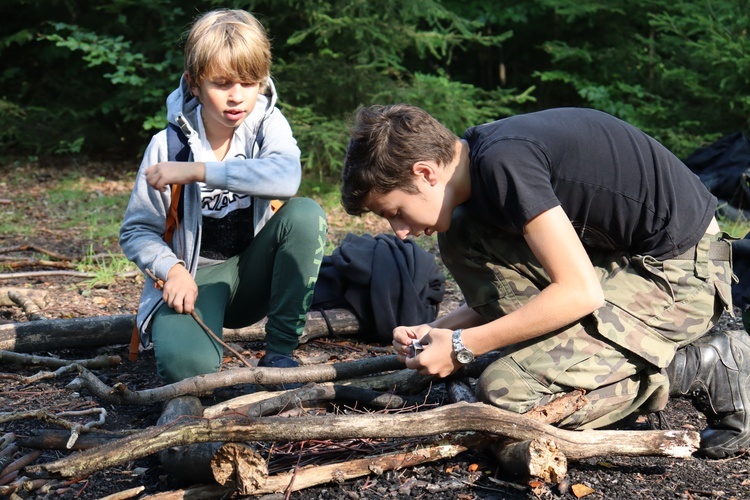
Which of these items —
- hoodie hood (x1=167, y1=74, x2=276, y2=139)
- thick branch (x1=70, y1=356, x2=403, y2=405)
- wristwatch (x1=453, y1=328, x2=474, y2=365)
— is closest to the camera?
wristwatch (x1=453, y1=328, x2=474, y2=365)

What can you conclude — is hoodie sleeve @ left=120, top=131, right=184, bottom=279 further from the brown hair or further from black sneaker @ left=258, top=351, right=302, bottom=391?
the brown hair

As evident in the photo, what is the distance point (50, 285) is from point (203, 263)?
1.69 meters

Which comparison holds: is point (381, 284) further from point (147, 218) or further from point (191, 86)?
point (191, 86)

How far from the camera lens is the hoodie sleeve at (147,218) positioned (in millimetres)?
3184

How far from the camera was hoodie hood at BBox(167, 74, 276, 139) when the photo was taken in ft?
10.7

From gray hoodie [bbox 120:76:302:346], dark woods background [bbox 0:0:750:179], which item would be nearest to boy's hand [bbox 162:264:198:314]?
gray hoodie [bbox 120:76:302:346]

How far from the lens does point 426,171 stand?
8.20 feet

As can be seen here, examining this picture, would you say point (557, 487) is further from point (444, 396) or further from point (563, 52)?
point (563, 52)

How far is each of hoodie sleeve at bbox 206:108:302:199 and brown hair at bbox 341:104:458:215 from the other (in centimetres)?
63

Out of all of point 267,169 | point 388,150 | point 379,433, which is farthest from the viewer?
point 267,169

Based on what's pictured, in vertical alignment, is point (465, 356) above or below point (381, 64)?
below

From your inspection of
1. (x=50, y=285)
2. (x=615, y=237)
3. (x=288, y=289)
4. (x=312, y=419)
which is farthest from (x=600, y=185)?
(x=50, y=285)

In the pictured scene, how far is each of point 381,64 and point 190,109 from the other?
4.88m

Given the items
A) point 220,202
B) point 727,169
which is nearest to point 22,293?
point 220,202
